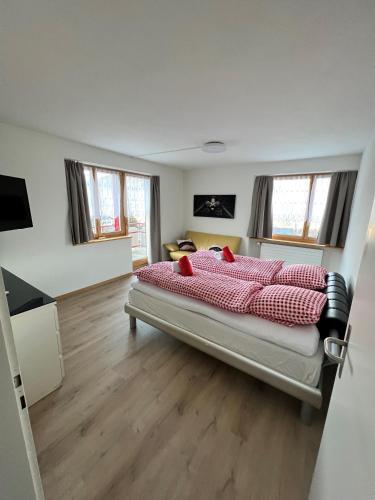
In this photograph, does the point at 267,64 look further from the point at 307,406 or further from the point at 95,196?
the point at 95,196

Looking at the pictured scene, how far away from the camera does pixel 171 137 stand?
2.74 meters

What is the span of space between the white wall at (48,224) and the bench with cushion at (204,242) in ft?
4.61

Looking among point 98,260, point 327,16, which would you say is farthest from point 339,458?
point 98,260

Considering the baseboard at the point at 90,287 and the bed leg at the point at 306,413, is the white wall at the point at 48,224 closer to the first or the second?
the baseboard at the point at 90,287

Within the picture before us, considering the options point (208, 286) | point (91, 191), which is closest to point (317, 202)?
point (208, 286)

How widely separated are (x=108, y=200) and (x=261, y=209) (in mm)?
3036

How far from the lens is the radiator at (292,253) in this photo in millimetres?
3795

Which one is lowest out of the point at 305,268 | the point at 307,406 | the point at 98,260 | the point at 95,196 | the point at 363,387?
the point at 307,406

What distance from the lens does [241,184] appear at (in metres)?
4.50

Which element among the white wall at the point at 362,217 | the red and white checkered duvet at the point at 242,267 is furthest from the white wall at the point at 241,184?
the red and white checkered duvet at the point at 242,267

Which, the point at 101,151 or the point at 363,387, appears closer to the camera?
the point at 363,387

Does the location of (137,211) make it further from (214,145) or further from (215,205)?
(214,145)

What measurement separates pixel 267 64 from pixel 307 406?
2.32m

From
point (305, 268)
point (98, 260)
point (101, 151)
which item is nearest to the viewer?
point (305, 268)
